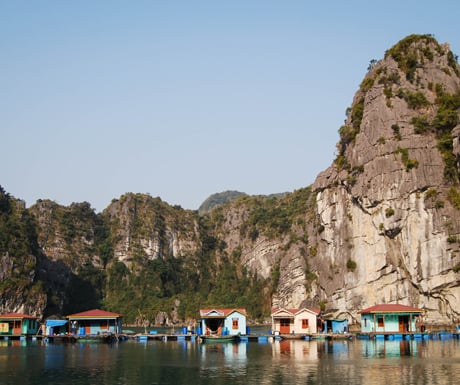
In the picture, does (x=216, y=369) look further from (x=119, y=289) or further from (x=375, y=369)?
(x=119, y=289)

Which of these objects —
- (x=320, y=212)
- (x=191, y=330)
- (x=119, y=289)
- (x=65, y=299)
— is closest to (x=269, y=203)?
(x=119, y=289)

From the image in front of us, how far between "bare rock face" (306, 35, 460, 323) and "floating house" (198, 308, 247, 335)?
22.3 m

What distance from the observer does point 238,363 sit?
49750mm

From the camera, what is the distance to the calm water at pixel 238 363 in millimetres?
41031

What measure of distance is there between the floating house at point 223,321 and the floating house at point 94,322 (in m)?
10.3

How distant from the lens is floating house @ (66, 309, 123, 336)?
249ft

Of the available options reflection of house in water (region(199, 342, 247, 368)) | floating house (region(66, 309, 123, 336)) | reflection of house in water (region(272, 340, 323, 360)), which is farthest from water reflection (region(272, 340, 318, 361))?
floating house (region(66, 309, 123, 336))

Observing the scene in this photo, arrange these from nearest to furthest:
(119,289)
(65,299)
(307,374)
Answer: (307,374) → (65,299) → (119,289)

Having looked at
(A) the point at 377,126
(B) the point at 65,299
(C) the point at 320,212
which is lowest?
(B) the point at 65,299

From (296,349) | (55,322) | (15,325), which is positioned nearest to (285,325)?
(296,349)

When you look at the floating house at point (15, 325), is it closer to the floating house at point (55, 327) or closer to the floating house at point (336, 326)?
the floating house at point (55, 327)

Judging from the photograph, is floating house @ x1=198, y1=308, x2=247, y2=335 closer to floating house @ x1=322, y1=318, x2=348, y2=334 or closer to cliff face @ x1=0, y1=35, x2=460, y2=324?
floating house @ x1=322, y1=318, x2=348, y2=334

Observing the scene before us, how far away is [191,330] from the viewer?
81938 millimetres

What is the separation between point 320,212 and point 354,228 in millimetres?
9418
